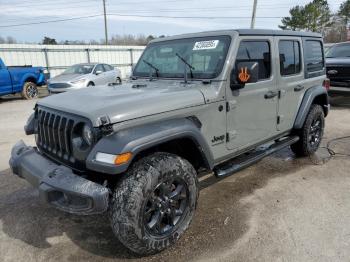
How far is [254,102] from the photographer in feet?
13.0

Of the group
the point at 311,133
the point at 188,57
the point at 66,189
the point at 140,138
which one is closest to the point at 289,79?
the point at 311,133

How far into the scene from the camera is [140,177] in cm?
279

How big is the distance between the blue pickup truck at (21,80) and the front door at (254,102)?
11.5 m

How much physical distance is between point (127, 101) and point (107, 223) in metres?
1.44

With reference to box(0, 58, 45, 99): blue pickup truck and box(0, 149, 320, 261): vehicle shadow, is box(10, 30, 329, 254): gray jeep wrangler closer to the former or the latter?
box(0, 149, 320, 261): vehicle shadow

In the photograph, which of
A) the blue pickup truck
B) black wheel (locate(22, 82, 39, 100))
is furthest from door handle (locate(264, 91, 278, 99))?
black wheel (locate(22, 82, 39, 100))

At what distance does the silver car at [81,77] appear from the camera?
537 inches

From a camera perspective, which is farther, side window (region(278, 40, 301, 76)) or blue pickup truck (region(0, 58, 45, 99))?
blue pickup truck (region(0, 58, 45, 99))

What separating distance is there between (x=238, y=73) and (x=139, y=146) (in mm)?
1437

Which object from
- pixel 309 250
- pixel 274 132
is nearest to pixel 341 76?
pixel 274 132

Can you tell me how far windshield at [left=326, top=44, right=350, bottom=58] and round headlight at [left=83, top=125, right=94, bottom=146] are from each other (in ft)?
33.7

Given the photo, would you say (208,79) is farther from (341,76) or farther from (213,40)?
(341,76)

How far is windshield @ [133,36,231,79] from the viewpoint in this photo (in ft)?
12.1

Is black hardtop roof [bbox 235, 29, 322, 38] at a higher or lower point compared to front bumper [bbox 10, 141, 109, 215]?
higher
